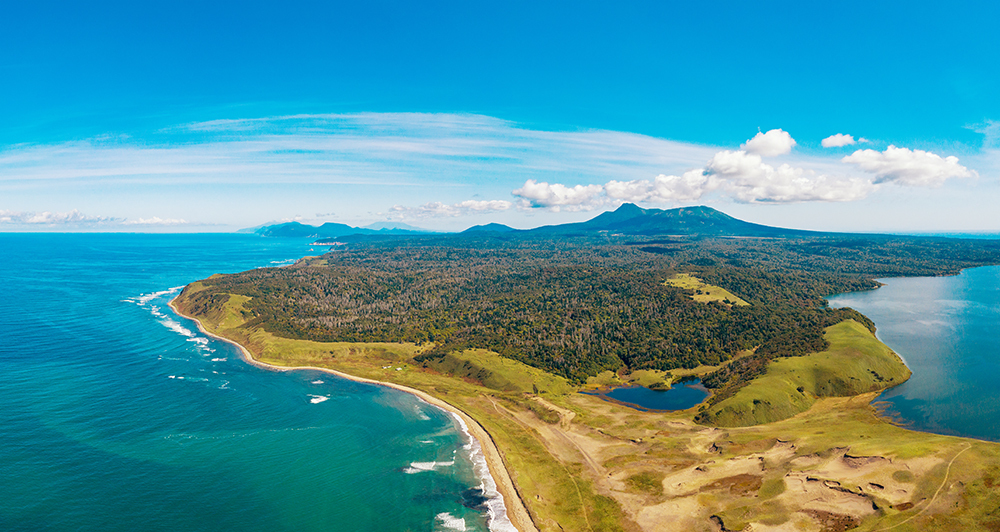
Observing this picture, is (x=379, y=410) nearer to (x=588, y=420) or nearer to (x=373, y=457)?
(x=373, y=457)

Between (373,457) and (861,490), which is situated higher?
(861,490)

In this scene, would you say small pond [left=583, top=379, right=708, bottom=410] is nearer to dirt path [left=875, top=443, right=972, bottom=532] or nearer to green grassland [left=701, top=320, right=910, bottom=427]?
green grassland [left=701, top=320, right=910, bottom=427]

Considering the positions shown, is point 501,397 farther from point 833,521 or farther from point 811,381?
point 811,381

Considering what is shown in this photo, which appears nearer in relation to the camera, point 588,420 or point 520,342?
point 588,420

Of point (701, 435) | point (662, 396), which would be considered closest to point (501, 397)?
point (662, 396)

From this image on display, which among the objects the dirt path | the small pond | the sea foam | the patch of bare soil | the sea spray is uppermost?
the dirt path

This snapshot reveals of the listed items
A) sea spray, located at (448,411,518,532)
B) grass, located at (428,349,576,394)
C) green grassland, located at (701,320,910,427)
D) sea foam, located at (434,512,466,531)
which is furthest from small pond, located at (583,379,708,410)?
sea foam, located at (434,512,466,531)

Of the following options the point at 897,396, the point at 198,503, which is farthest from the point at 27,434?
the point at 897,396
